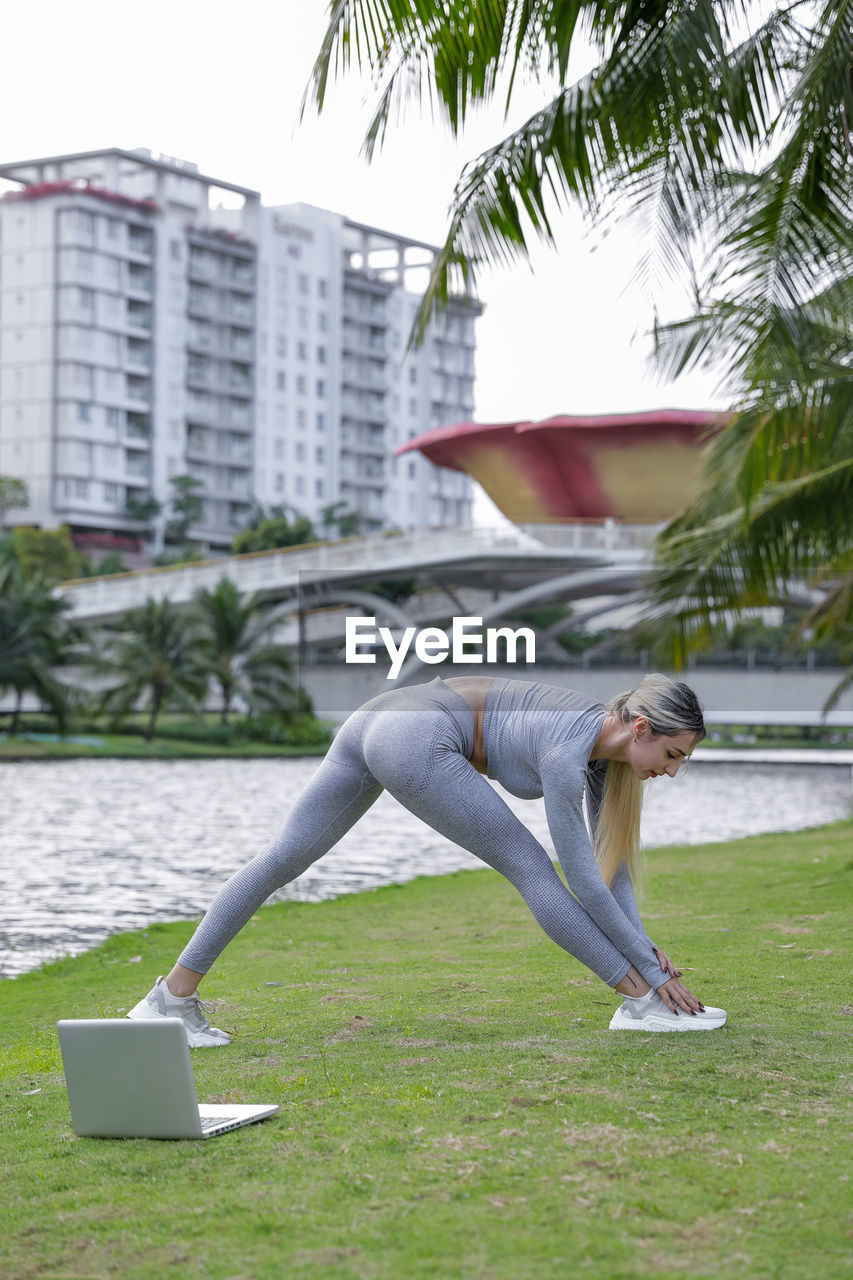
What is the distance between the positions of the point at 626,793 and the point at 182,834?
11.9 meters

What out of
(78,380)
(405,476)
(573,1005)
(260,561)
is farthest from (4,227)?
(573,1005)

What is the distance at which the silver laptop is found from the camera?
308cm

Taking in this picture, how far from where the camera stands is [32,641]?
1352 inches

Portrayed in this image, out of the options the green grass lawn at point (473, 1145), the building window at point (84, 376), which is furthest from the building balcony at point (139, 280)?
the green grass lawn at point (473, 1145)

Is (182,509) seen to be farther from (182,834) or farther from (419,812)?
(419,812)

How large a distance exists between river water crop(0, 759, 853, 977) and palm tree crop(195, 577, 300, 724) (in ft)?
31.9

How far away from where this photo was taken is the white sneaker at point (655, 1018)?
4.00 m

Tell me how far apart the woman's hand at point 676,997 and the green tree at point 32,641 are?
31.4 metres

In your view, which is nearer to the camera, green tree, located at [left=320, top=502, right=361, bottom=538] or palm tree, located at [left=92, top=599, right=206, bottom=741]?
palm tree, located at [left=92, top=599, right=206, bottom=741]

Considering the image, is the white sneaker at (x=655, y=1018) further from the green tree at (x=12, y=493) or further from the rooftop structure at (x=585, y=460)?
the green tree at (x=12, y=493)

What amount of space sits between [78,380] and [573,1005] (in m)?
83.7

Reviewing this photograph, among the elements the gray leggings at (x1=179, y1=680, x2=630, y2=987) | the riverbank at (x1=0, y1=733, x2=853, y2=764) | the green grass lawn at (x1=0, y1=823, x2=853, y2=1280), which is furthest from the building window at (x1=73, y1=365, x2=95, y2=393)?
the gray leggings at (x1=179, y1=680, x2=630, y2=987)

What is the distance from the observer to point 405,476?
113 m

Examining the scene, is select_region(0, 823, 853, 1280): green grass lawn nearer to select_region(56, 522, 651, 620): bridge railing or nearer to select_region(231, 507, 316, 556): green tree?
select_region(56, 522, 651, 620): bridge railing
